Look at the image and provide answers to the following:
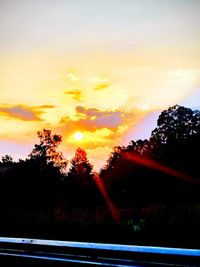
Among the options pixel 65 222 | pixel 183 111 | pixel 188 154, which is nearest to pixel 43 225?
pixel 65 222

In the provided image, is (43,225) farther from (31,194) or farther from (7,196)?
(31,194)

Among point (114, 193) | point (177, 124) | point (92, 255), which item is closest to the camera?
point (92, 255)

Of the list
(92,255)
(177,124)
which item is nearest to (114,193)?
(92,255)

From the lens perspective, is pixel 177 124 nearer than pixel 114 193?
No

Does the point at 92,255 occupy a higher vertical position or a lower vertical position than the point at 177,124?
lower

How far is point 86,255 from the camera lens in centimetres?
484

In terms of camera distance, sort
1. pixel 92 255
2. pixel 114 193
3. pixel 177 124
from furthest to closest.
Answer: pixel 177 124 → pixel 114 193 → pixel 92 255

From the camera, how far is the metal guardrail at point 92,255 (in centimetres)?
400

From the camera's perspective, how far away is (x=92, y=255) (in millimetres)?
4770

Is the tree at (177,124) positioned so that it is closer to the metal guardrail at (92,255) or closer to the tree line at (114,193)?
the tree line at (114,193)

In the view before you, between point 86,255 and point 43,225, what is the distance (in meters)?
8.59

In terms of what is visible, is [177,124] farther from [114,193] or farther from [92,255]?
[92,255]

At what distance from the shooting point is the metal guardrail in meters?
4.00

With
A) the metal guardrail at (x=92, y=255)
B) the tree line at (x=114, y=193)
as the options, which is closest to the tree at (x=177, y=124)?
the tree line at (x=114, y=193)
